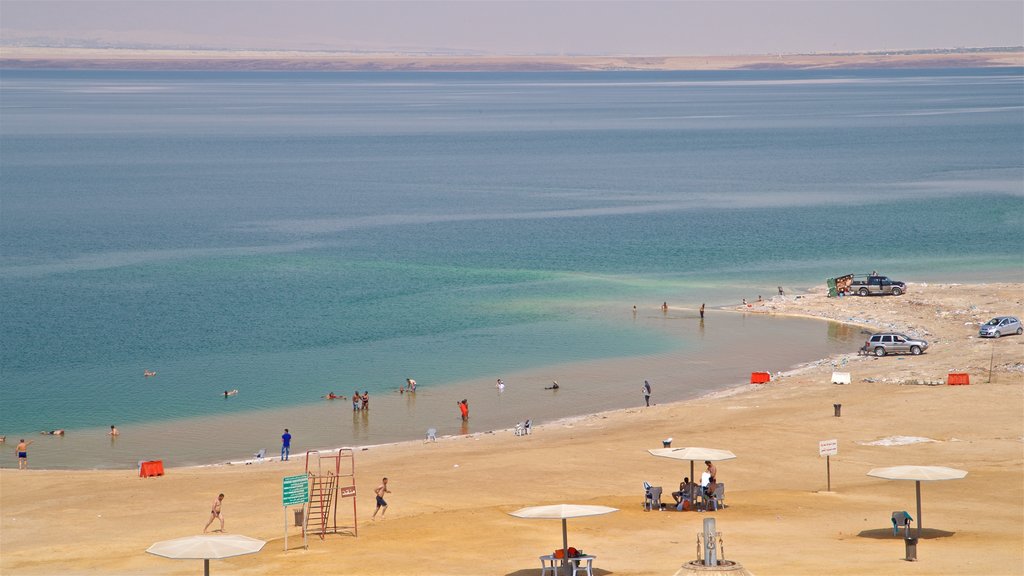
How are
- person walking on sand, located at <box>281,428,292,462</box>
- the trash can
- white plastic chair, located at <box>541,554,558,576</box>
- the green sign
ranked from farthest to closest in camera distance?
person walking on sand, located at <box>281,428,292,462</box> → the green sign → the trash can → white plastic chair, located at <box>541,554,558,576</box>

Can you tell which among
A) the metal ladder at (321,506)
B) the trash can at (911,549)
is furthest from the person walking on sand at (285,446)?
the trash can at (911,549)

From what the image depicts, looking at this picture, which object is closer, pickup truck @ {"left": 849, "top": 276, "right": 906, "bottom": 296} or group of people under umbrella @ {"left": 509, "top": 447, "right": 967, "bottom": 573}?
group of people under umbrella @ {"left": 509, "top": 447, "right": 967, "bottom": 573}

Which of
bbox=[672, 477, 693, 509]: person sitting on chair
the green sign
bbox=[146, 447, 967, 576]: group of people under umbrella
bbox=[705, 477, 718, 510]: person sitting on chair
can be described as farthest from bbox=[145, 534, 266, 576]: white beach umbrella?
bbox=[705, 477, 718, 510]: person sitting on chair

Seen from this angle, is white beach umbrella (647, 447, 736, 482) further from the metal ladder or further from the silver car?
the silver car

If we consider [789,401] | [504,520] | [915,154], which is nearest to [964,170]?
[915,154]

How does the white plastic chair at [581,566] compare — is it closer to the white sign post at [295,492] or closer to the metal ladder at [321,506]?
the white sign post at [295,492]

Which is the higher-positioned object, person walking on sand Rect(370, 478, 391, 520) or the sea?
the sea

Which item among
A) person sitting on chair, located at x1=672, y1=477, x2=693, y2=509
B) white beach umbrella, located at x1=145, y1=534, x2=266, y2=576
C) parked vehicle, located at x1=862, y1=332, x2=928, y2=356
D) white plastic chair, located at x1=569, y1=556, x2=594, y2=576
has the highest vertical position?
parked vehicle, located at x1=862, y1=332, x2=928, y2=356
